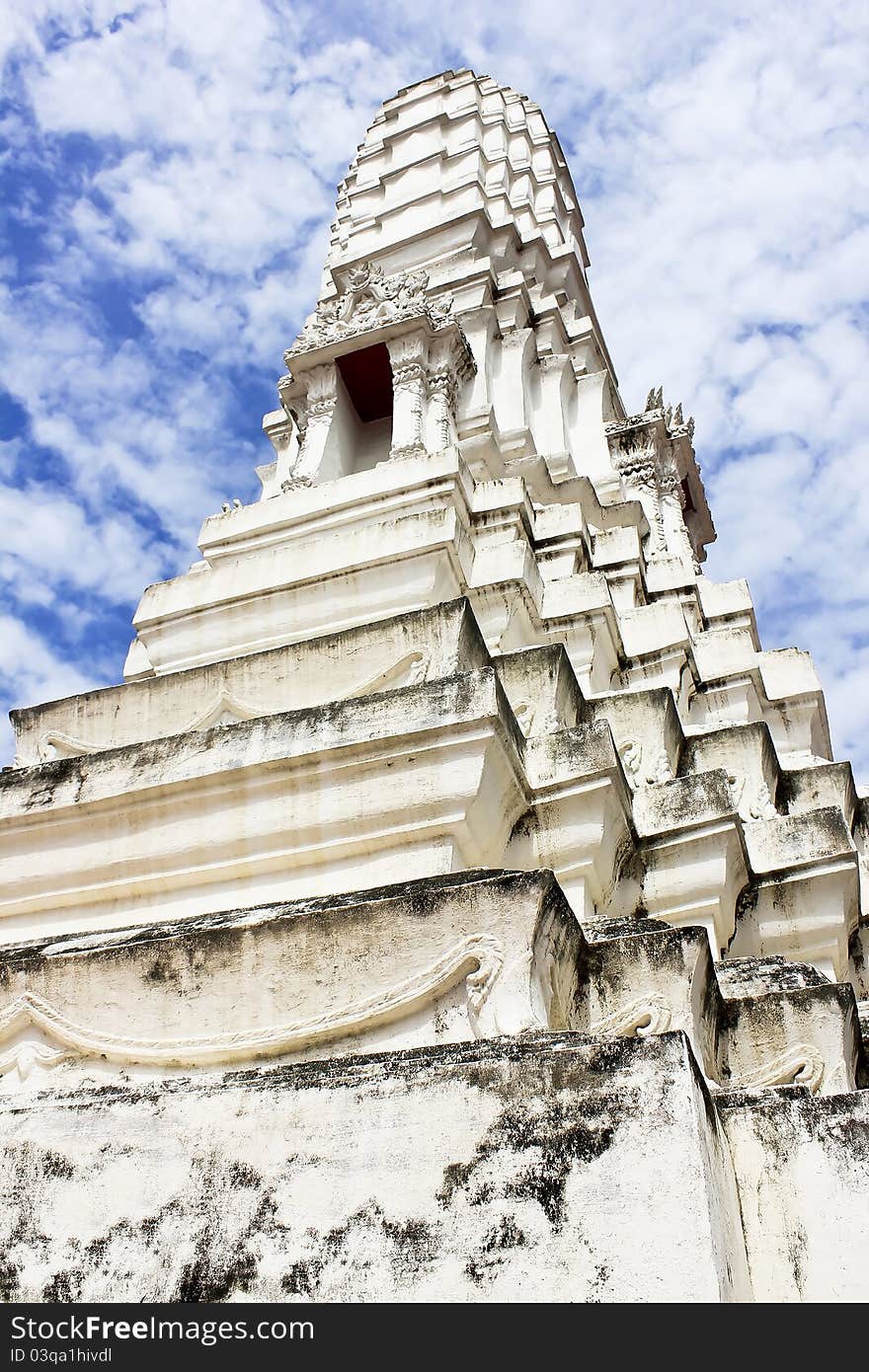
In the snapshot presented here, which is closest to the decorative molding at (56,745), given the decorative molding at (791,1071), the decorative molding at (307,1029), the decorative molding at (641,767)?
the decorative molding at (307,1029)

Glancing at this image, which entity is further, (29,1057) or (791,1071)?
(791,1071)

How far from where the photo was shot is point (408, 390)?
16.2m

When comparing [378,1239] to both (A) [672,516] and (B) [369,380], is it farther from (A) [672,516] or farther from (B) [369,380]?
(A) [672,516]

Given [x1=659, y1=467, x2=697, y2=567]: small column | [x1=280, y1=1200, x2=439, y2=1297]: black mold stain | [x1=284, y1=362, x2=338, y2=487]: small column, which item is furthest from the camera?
[x1=659, y1=467, x2=697, y2=567]: small column

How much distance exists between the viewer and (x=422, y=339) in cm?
1684

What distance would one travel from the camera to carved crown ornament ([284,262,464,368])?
670 inches

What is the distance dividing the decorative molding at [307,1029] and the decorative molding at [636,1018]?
1.40 m

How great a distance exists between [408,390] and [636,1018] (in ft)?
35.4

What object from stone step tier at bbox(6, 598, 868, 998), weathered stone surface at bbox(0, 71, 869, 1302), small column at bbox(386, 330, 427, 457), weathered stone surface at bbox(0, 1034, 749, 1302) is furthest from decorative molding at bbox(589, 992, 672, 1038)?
small column at bbox(386, 330, 427, 457)

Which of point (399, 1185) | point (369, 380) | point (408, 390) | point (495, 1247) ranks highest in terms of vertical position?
point (369, 380)

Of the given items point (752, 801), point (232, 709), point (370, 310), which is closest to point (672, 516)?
point (370, 310)

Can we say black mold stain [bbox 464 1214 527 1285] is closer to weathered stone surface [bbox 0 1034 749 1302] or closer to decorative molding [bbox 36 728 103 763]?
weathered stone surface [bbox 0 1034 749 1302]

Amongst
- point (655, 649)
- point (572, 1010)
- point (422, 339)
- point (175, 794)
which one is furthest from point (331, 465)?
point (572, 1010)

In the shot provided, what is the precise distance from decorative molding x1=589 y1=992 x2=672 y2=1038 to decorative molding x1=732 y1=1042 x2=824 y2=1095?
3.11 ft
